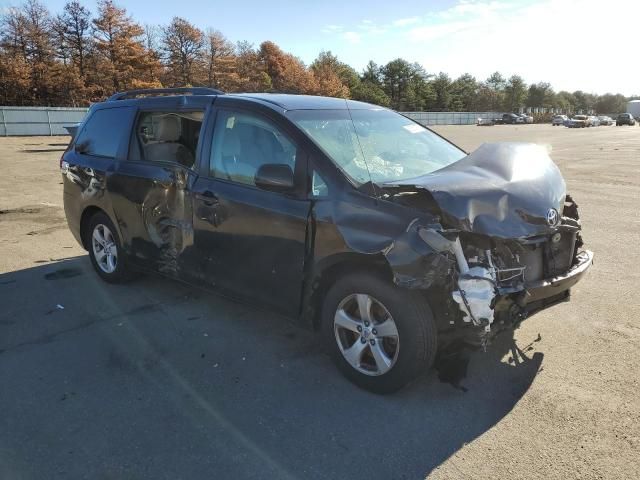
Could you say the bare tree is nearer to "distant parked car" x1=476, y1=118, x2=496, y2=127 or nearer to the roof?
"distant parked car" x1=476, y1=118, x2=496, y2=127

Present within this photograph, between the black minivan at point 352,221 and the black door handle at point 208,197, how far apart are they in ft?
0.04

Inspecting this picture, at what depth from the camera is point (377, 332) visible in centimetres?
326

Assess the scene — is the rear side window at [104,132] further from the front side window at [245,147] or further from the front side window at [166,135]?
the front side window at [245,147]

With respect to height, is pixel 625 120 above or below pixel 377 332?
above

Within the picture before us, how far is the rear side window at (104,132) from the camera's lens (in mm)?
5168

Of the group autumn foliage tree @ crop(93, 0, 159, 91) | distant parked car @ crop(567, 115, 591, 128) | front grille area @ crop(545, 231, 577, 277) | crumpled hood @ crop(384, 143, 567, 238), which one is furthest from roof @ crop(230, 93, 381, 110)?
distant parked car @ crop(567, 115, 591, 128)

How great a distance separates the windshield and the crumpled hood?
30 centimetres

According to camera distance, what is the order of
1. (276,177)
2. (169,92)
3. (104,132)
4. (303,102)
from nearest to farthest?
(276,177)
(303,102)
(169,92)
(104,132)

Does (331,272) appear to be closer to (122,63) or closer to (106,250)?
(106,250)

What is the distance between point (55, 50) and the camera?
50.5 metres

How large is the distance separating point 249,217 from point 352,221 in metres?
0.92

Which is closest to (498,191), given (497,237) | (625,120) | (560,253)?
(497,237)

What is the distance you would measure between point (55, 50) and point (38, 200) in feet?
159

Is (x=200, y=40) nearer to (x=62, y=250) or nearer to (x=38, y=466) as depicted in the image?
(x=62, y=250)
